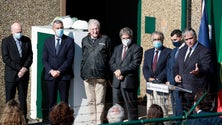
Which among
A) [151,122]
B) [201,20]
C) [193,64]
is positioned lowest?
[151,122]

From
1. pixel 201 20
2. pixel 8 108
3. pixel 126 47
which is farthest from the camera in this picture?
pixel 201 20

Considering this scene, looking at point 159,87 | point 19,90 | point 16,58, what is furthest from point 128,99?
point 16,58

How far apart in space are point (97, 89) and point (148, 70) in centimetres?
90

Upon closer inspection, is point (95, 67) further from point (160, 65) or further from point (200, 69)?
point (200, 69)

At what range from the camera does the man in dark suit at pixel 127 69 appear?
11.0m

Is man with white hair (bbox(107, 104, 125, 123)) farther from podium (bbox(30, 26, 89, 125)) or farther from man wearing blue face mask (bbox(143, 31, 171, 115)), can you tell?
podium (bbox(30, 26, 89, 125))

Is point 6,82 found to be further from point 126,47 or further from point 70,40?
point 126,47

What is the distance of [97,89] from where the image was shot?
1139 centimetres

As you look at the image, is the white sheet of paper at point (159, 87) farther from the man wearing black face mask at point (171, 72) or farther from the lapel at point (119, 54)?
the lapel at point (119, 54)

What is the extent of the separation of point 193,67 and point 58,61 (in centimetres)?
229

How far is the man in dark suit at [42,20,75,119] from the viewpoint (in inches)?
446

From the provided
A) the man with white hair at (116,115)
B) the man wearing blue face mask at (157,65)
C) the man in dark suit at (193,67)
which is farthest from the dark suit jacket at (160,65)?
the man with white hair at (116,115)

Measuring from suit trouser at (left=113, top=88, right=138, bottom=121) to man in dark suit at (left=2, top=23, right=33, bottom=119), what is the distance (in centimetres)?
156

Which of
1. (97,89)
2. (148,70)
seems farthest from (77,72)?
(148,70)
